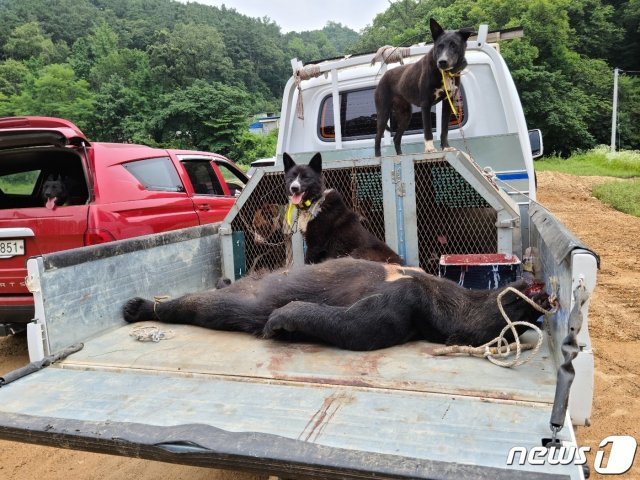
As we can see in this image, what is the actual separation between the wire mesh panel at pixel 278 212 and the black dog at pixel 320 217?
0.14 meters

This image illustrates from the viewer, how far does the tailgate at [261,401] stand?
4.90ft

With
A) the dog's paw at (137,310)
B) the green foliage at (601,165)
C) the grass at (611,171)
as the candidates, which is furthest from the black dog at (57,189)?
the green foliage at (601,165)

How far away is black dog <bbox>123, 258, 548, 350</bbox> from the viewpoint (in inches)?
94.3

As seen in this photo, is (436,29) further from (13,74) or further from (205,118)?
(13,74)

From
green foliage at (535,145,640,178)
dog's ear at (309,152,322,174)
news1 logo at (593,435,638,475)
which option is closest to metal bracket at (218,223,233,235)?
dog's ear at (309,152,322,174)

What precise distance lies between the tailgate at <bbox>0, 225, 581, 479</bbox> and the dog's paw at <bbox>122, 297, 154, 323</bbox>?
145 mm

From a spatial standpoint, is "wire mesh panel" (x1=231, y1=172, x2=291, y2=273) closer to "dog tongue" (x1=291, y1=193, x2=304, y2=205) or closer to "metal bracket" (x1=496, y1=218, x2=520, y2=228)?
"dog tongue" (x1=291, y1=193, x2=304, y2=205)

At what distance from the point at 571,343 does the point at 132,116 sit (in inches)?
1441

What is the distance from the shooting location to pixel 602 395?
373 centimetres

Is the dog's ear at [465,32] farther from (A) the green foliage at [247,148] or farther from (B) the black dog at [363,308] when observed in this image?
(A) the green foliage at [247,148]

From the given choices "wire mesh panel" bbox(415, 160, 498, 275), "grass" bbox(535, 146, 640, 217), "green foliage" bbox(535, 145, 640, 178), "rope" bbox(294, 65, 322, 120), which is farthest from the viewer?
"green foliage" bbox(535, 145, 640, 178)

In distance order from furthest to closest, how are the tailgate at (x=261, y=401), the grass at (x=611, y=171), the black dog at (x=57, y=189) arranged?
the grass at (x=611, y=171) → the black dog at (x=57, y=189) → the tailgate at (x=261, y=401)

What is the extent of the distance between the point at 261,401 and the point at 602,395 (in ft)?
9.79

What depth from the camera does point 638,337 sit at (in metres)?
5.03
